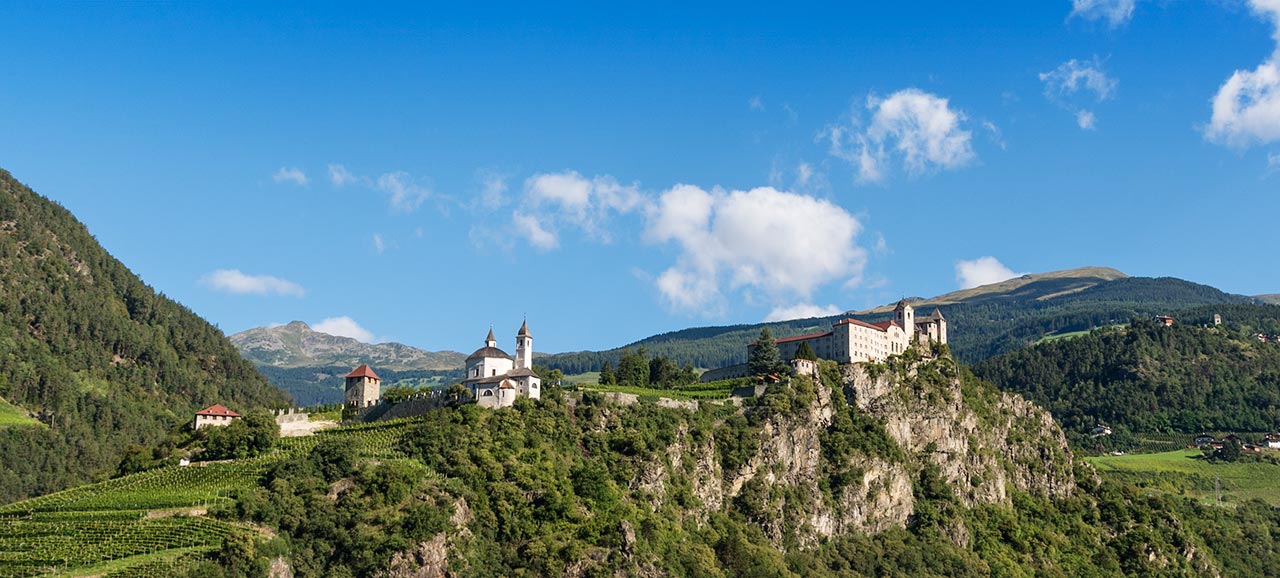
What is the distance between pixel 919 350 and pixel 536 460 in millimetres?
65356

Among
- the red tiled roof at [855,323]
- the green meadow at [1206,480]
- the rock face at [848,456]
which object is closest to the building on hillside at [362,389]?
the rock face at [848,456]

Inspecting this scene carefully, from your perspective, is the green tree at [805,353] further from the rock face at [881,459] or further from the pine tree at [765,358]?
the rock face at [881,459]

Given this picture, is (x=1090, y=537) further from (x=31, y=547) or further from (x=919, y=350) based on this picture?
(x=31, y=547)

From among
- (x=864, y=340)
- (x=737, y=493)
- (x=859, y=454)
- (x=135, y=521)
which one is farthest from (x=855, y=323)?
(x=135, y=521)

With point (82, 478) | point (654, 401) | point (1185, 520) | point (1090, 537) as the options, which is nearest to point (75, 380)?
point (82, 478)

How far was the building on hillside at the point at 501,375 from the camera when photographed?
369 ft

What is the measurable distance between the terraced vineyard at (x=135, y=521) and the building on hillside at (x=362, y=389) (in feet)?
47.4

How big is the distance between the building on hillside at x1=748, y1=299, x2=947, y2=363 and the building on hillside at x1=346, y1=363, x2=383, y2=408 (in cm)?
5058

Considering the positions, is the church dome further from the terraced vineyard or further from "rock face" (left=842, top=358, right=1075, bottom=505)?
"rock face" (left=842, top=358, right=1075, bottom=505)

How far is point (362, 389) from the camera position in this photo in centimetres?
12462

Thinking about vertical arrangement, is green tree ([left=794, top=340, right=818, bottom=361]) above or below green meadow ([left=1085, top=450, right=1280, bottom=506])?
above

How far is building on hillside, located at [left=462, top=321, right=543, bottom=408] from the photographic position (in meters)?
112

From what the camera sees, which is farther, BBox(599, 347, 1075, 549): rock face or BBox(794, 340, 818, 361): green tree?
BBox(794, 340, 818, 361): green tree

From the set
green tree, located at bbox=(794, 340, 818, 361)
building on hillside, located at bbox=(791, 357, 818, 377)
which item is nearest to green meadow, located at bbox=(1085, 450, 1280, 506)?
green tree, located at bbox=(794, 340, 818, 361)
